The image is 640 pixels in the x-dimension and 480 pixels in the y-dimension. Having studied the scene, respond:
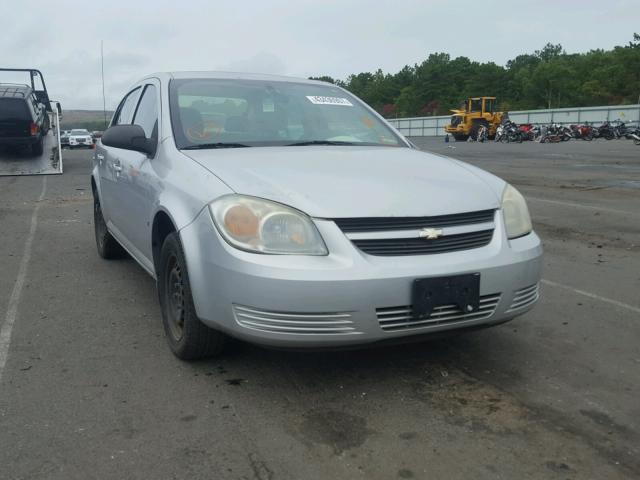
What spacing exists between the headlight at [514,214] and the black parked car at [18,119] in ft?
53.3

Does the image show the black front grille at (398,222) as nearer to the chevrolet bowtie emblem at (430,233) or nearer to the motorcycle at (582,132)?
the chevrolet bowtie emblem at (430,233)

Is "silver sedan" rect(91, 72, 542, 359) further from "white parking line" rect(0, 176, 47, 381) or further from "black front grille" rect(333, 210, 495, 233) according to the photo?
"white parking line" rect(0, 176, 47, 381)

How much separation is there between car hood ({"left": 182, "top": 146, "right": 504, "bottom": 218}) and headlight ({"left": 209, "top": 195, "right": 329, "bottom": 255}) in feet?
0.18

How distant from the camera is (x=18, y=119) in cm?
1694

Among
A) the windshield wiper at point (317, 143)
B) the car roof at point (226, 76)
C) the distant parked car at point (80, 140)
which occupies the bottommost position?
the windshield wiper at point (317, 143)

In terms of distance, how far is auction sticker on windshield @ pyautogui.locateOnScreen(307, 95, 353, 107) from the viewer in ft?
15.1

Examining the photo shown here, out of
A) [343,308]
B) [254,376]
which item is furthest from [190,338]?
[343,308]

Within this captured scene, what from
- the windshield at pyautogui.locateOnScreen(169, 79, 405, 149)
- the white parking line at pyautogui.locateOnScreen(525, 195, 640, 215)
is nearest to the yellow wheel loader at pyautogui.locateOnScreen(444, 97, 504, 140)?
the white parking line at pyautogui.locateOnScreen(525, 195, 640, 215)

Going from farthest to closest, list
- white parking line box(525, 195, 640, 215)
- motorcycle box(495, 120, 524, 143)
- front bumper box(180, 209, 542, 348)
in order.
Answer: motorcycle box(495, 120, 524, 143) < white parking line box(525, 195, 640, 215) < front bumper box(180, 209, 542, 348)

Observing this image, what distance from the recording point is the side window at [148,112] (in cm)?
441

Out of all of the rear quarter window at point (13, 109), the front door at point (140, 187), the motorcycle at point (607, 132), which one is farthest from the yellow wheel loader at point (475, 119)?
the front door at point (140, 187)

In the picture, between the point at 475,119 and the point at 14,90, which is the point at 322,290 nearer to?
the point at 14,90

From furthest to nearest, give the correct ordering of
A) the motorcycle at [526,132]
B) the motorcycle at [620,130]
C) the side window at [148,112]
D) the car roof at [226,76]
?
the motorcycle at [526,132], the motorcycle at [620,130], the car roof at [226,76], the side window at [148,112]

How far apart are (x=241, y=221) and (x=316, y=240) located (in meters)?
0.36
